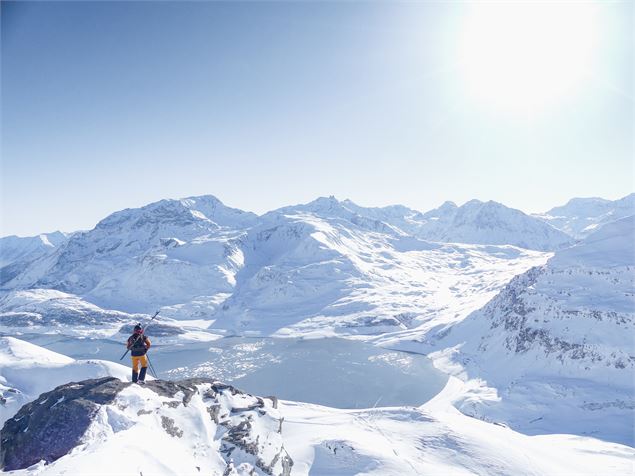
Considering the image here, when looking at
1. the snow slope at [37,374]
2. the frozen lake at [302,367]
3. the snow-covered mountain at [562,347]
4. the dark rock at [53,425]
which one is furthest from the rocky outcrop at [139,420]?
the snow-covered mountain at [562,347]

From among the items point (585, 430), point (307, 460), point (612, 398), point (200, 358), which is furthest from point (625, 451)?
point (200, 358)

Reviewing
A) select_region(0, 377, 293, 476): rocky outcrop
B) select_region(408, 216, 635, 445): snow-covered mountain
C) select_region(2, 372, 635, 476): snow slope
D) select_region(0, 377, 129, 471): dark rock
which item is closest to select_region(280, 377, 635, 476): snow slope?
select_region(2, 372, 635, 476): snow slope

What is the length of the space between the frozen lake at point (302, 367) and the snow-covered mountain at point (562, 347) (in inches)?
450

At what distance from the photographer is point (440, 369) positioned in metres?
98.1

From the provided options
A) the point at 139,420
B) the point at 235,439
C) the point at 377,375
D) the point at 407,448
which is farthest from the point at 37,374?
the point at 377,375

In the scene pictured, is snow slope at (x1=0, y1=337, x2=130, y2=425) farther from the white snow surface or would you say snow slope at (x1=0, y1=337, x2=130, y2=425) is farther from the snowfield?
the white snow surface

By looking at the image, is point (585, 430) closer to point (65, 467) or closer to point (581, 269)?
point (581, 269)

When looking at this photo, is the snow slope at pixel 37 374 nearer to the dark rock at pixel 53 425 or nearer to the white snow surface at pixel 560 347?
the dark rock at pixel 53 425

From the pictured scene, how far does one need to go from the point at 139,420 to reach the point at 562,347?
86.6m

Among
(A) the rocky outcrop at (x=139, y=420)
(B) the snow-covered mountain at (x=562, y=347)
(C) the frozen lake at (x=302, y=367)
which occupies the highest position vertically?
(A) the rocky outcrop at (x=139, y=420)

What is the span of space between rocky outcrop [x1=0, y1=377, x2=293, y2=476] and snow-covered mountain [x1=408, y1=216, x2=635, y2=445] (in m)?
56.1

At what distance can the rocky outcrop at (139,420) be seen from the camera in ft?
58.1

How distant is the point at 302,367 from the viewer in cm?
10388

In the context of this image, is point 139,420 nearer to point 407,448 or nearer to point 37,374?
point 407,448
